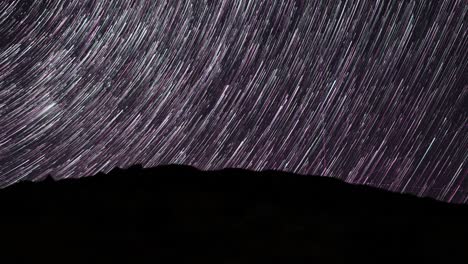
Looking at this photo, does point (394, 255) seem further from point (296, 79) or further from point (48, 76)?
point (48, 76)

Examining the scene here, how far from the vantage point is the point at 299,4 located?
4.19 feet

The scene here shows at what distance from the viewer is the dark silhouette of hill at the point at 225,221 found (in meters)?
0.85

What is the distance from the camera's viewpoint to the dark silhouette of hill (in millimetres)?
854

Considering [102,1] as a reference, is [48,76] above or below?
below

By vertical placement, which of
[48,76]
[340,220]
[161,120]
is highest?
[340,220]

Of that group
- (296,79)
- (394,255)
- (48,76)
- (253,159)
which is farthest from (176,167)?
(48,76)

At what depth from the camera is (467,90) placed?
1.00 metres

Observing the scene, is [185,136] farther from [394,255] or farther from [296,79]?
[394,255]

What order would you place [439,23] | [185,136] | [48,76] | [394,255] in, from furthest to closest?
[48,76]
[185,136]
[439,23]
[394,255]

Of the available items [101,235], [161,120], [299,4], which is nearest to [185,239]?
[101,235]

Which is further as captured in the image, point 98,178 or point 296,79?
point 296,79

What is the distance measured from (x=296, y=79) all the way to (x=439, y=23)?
0.26 m

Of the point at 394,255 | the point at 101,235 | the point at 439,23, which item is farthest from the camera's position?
the point at 439,23

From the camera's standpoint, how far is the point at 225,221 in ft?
3.04
